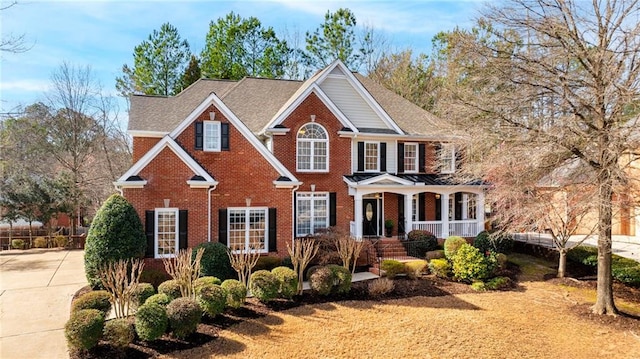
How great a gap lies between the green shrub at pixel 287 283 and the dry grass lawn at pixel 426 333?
65cm

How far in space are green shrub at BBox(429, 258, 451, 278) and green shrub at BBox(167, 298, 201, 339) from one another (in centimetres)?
996

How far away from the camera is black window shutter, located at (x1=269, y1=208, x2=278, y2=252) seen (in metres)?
16.0

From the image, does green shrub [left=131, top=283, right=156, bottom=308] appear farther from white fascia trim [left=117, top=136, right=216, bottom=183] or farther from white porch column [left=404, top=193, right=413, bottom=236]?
white porch column [left=404, top=193, right=413, bottom=236]

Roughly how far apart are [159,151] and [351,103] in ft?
35.1

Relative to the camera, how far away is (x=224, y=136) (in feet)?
51.9

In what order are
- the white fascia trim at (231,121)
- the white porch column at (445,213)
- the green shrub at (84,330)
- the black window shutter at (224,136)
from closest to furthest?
the green shrub at (84,330), the white fascia trim at (231,121), the black window shutter at (224,136), the white porch column at (445,213)

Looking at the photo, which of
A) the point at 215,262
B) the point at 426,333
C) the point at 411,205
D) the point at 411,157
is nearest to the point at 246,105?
the point at 411,157

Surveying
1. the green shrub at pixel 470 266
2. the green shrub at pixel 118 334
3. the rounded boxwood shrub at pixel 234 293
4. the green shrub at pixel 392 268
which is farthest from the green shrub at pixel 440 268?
the green shrub at pixel 118 334

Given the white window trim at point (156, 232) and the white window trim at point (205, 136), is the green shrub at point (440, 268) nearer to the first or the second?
the white window trim at point (205, 136)

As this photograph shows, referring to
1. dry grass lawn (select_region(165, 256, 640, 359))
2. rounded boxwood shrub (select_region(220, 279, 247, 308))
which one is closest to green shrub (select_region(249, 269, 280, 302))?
rounded boxwood shrub (select_region(220, 279, 247, 308))

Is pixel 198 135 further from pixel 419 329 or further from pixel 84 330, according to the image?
pixel 419 329

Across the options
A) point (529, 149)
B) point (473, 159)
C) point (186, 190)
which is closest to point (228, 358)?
Answer: point (186, 190)

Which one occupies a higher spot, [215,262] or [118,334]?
[215,262]

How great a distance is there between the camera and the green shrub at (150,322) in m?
9.09
